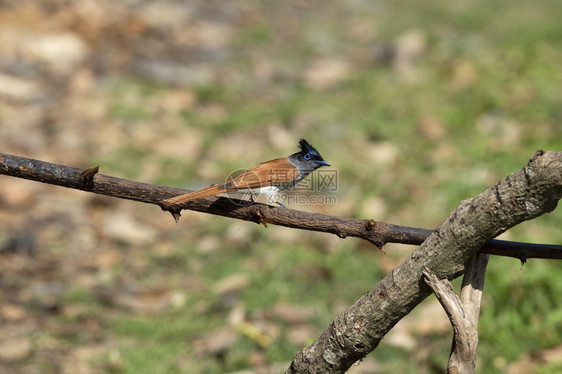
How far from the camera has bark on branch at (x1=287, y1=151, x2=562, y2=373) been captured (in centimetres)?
244

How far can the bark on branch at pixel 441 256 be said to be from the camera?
2.44 metres

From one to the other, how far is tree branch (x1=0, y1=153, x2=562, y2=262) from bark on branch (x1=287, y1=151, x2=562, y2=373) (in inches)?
7.2

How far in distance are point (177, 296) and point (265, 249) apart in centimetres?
127

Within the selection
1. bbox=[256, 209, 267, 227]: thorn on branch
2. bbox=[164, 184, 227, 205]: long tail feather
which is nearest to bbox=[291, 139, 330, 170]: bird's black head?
bbox=[164, 184, 227, 205]: long tail feather

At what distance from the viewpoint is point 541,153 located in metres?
2.39

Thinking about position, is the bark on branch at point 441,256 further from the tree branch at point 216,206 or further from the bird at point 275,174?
the bird at point 275,174

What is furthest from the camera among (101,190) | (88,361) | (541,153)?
(88,361)

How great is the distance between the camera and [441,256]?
2793 mm

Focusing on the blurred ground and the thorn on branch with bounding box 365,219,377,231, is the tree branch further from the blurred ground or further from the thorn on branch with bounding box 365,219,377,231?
the blurred ground

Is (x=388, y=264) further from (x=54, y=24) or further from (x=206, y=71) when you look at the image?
(x=54, y=24)

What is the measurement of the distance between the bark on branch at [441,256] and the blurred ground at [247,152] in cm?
211

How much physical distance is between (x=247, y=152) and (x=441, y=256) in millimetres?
6605

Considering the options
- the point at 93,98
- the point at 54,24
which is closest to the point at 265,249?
the point at 93,98

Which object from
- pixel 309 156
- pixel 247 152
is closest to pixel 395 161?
pixel 247 152
